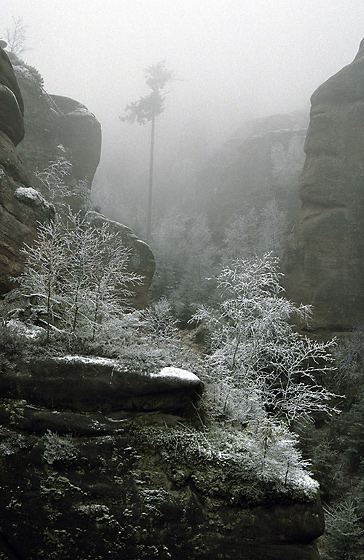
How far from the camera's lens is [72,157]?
2016 cm

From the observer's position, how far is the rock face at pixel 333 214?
768 inches

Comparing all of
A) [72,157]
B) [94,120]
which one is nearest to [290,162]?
[94,120]

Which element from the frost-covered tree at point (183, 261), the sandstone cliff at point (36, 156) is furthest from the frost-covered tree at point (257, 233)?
the sandstone cliff at point (36, 156)

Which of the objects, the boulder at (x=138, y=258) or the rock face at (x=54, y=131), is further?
the rock face at (x=54, y=131)

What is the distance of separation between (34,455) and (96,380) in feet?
4.78

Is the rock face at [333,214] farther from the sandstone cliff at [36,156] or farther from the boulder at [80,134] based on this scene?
the boulder at [80,134]

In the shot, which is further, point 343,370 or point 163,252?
point 163,252

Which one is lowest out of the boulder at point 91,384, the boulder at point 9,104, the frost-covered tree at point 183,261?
the frost-covered tree at point 183,261

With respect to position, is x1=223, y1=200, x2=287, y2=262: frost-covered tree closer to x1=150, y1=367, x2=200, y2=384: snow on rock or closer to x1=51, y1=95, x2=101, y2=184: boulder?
x1=51, y1=95, x2=101, y2=184: boulder

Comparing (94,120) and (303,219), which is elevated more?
(94,120)

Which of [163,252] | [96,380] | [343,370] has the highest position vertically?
[96,380]

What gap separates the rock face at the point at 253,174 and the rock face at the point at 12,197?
2352 cm

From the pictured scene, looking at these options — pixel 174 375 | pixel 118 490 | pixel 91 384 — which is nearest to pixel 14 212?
pixel 91 384

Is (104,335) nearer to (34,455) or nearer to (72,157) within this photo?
(34,455)
